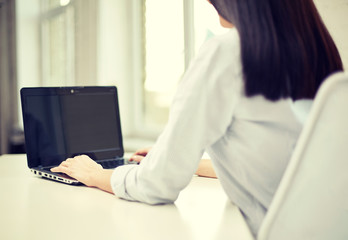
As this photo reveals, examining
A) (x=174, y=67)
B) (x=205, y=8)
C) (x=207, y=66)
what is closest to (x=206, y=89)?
(x=207, y=66)

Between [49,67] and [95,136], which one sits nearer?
[95,136]

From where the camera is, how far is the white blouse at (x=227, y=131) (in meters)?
0.62

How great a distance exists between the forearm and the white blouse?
219 millimetres

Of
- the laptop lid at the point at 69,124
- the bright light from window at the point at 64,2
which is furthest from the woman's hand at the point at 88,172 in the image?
the bright light from window at the point at 64,2

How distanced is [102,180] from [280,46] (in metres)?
0.54

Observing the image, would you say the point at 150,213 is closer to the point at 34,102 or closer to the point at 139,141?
the point at 34,102

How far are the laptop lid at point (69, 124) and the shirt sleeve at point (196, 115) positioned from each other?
60cm

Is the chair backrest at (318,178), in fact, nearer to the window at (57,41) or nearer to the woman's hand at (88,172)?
the woman's hand at (88,172)

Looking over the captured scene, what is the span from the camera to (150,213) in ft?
2.38

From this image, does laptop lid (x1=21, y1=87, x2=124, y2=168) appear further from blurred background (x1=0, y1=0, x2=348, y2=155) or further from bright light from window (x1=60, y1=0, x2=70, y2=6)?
bright light from window (x1=60, y1=0, x2=70, y2=6)

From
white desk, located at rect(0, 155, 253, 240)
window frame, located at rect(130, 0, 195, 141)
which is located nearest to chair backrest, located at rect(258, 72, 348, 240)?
white desk, located at rect(0, 155, 253, 240)

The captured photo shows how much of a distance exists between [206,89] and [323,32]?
0.27 m

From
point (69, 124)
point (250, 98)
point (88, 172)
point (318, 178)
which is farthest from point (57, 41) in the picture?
point (318, 178)

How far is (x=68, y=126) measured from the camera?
1.26 m
